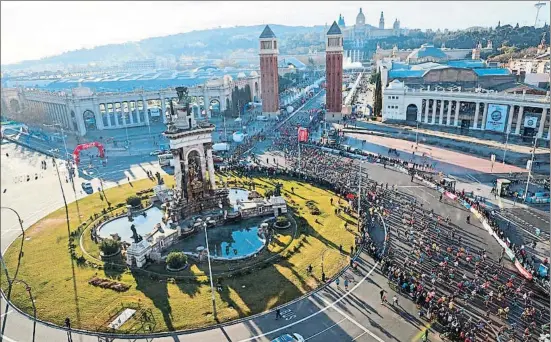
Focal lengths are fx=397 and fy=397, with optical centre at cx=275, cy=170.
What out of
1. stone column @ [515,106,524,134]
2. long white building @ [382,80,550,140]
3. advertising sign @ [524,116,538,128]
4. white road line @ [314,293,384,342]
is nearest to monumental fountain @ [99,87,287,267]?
white road line @ [314,293,384,342]

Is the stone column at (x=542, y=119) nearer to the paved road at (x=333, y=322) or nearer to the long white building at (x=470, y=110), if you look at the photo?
the long white building at (x=470, y=110)

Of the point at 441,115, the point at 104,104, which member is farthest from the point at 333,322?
the point at 104,104

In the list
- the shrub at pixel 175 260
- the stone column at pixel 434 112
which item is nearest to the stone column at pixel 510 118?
the stone column at pixel 434 112

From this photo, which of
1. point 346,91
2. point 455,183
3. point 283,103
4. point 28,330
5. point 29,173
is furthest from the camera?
point 346,91

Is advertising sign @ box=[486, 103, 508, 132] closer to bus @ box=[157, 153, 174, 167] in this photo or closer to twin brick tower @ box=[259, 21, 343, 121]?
twin brick tower @ box=[259, 21, 343, 121]

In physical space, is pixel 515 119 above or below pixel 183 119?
below

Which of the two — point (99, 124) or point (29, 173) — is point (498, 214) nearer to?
point (29, 173)

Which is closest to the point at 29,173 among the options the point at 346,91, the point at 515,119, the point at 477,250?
the point at 477,250

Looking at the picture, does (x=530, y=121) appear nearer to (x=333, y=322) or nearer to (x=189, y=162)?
(x=189, y=162)
